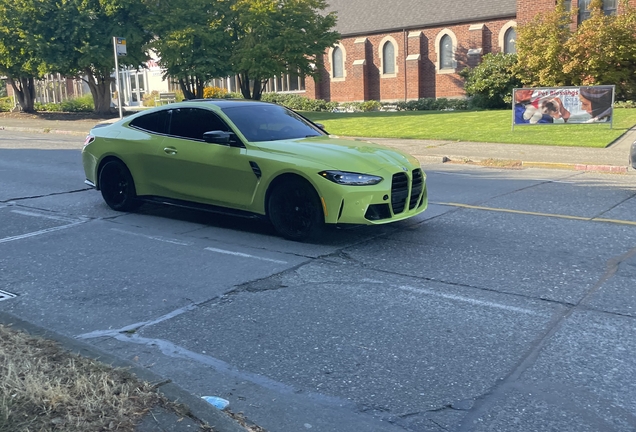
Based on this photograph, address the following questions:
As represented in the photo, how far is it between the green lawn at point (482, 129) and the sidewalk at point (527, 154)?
54 centimetres

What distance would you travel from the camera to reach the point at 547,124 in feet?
65.8

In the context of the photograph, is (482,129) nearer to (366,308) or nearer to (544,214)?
(544,214)

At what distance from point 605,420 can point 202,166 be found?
592 centimetres

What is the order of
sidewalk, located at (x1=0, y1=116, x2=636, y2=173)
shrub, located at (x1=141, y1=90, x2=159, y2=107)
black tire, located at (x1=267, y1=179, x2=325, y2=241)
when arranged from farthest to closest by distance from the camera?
shrub, located at (x1=141, y1=90, x2=159, y2=107)
sidewalk, located at (x1=0, y1=116, x2=636, y2=173)
black tire, located at (x1=267, y1=179, x2=325, y2=241)

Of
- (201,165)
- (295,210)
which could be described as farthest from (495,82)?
(295,210)

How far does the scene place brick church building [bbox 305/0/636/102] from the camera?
41.0m

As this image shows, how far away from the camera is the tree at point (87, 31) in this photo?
28.5m

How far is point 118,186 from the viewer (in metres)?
9.76

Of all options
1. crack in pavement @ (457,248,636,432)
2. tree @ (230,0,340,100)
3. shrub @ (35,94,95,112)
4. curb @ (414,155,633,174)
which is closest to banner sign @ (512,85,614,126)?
curb @ (414,155,633,174)

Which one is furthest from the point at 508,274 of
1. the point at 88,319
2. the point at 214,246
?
the point at 88,319

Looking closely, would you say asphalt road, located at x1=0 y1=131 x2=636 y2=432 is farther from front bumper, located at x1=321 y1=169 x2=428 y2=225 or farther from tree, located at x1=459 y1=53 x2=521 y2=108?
tree, located at x1=459 y1=53 x2=521 y2=108

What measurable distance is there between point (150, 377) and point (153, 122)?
5.82m

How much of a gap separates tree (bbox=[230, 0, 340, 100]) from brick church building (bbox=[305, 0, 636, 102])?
9123 millimetres

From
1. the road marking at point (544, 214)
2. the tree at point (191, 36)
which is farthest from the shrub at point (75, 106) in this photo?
the road marking at point (544, 214)
